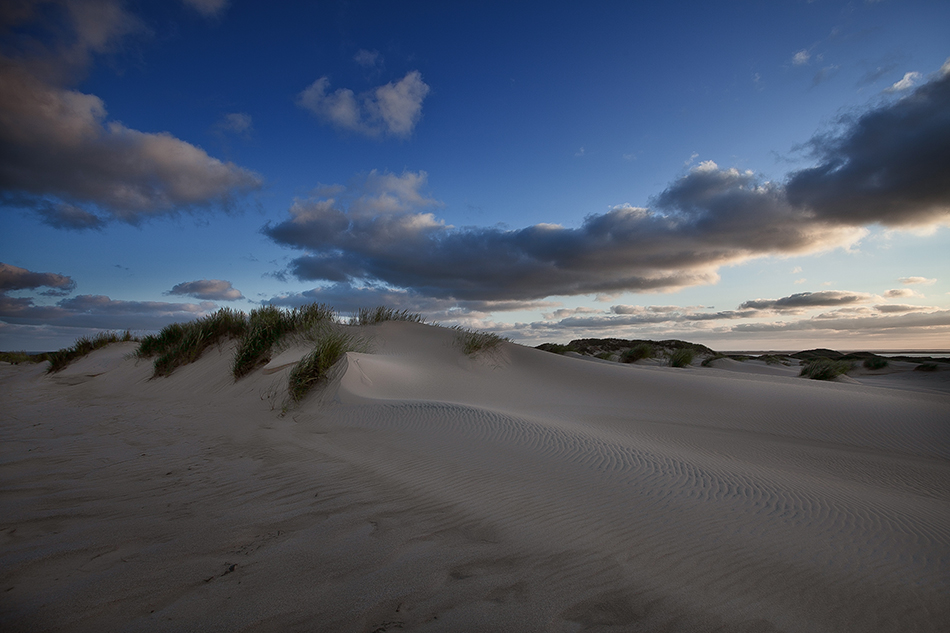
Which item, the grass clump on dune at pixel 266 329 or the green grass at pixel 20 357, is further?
the green grass at pixel 20 357

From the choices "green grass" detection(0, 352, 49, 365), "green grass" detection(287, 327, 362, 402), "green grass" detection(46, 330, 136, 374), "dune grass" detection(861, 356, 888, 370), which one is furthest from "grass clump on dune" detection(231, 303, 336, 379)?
"dune grass" detection(861, 356, 888, 370)

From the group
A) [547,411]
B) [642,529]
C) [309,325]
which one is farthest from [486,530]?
[309,325]

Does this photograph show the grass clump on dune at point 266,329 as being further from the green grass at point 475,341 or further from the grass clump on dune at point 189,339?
the green grass at point 475,341

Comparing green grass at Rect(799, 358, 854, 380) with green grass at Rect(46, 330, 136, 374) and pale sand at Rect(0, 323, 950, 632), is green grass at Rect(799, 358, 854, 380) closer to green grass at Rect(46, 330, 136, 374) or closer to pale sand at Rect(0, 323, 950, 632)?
pale sand at Rect(0, 323, 950, 632)

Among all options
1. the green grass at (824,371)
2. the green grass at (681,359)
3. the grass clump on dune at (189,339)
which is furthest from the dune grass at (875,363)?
the grass clump on dune at (189,339)

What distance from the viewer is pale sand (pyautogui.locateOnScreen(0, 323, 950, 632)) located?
1.54 m

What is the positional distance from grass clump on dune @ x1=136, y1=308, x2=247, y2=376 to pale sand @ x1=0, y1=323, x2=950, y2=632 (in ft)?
12.4

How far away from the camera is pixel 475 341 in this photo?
8.89m

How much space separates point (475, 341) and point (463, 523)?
6.68 m

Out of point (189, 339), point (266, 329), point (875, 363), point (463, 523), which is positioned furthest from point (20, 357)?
point (875, 363)

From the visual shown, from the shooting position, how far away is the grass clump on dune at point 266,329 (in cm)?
745

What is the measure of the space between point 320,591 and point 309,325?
7.57 meters

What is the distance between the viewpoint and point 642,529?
2180 millimetres

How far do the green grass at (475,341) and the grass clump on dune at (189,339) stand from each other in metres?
5.03
